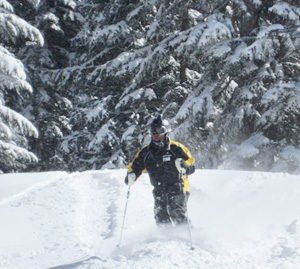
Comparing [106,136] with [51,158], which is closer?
[106,136]

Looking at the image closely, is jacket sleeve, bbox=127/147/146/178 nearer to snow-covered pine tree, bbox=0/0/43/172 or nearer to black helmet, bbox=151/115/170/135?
black helmet, bbox=151/115/170/135

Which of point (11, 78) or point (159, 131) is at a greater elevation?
point (159, 131)

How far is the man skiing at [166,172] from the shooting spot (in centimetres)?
871

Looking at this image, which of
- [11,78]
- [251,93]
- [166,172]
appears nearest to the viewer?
[166,172]

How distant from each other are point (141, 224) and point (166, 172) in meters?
1.52

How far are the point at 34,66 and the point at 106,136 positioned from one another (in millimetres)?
4957

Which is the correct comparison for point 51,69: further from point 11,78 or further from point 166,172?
point 166,172

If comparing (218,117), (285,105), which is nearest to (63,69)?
(218,117)

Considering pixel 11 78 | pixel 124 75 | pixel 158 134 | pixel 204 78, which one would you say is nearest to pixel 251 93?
pixel 204 78

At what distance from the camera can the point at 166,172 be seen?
8.75 meters

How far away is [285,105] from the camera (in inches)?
615

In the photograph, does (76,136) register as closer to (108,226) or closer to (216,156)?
(216,156)

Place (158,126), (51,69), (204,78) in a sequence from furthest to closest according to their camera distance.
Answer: (51,69) → (204,78) → (158,126)

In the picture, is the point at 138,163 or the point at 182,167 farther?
the point at 138,163
